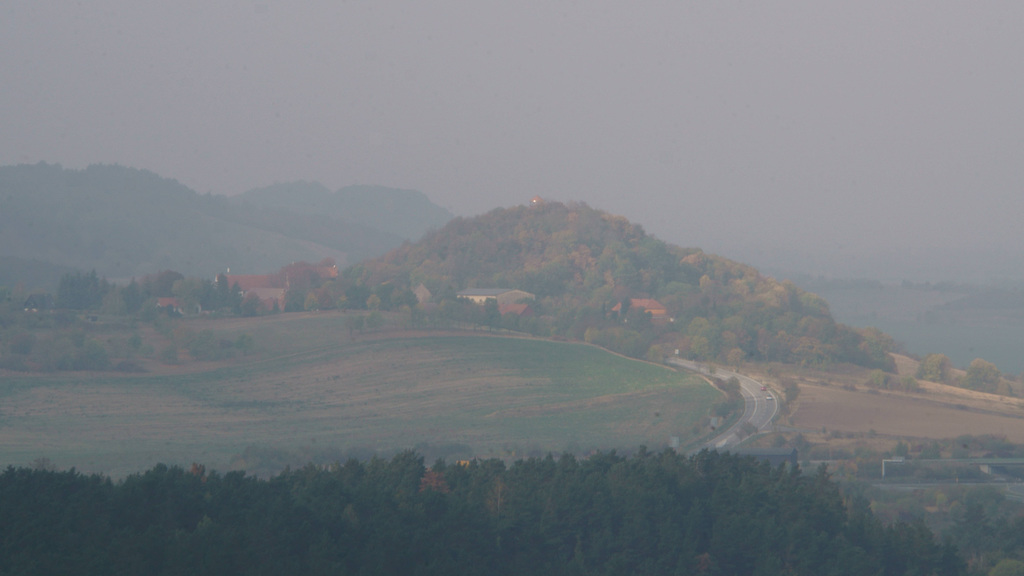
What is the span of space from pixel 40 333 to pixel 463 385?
85.3ft

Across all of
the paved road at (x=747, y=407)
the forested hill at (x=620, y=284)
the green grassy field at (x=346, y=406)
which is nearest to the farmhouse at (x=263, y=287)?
the forested hill at (x=620, y=284)

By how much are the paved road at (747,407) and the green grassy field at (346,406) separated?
1790mm

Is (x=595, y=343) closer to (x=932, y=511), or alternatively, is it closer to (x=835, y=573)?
(x=932, y=511)

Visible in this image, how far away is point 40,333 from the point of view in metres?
54.0

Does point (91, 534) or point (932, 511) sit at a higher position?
point (91, 534)

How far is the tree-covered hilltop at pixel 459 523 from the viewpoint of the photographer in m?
12.0

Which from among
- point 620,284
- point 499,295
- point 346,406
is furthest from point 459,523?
point 620,284

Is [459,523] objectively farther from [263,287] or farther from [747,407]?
[263,287]

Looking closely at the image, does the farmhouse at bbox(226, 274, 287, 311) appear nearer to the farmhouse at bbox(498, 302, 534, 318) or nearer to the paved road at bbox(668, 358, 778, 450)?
the farmhouse at bbox(498, 302, 534, 318)

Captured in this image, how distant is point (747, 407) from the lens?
47.6m

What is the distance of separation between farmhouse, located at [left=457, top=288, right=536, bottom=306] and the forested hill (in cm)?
159

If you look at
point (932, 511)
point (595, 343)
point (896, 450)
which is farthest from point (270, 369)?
point (932, 511)

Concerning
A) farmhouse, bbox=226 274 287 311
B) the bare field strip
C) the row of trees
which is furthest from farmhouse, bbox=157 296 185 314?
the row of trees

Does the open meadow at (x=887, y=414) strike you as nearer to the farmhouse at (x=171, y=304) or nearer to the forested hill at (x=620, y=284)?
the forested hill at (x=620, y=284)
